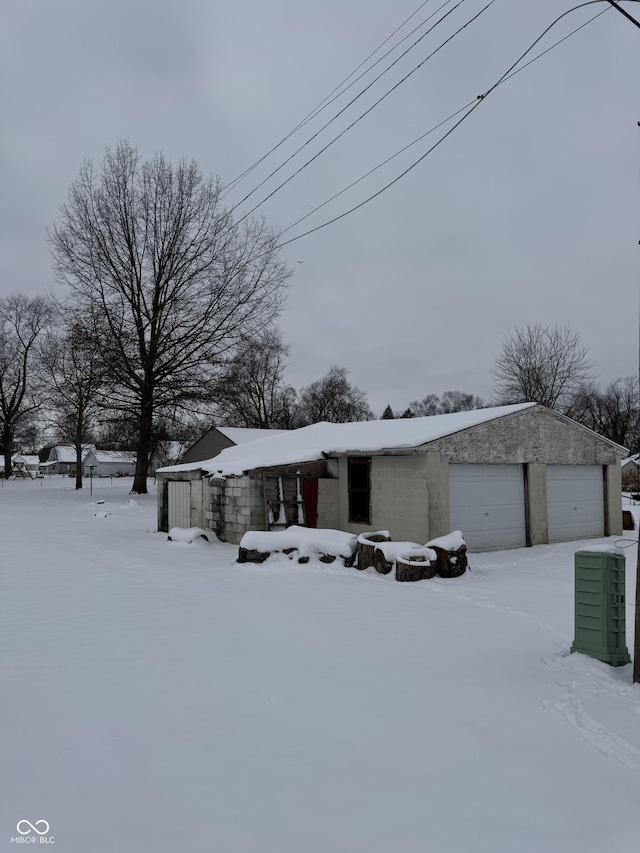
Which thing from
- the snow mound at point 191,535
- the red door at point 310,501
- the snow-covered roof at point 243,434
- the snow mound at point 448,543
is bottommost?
the snow mound at point 191,535

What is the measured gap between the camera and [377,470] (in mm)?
13742

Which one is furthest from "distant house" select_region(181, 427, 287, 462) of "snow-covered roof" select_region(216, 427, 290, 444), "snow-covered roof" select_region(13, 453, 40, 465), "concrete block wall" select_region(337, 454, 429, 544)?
"snow-covered roof" select_region(13, 453, 40, 465)

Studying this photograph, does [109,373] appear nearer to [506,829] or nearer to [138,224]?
[138,224]

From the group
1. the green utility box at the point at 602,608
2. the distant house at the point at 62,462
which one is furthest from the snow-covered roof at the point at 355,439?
the distant house at the point at 62,462

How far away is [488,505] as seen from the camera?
13.9m

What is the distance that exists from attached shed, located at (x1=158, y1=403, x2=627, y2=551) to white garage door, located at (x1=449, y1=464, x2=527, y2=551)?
0.02 m

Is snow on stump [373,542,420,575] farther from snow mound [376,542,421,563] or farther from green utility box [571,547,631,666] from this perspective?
green utility box [571,547,631,666]

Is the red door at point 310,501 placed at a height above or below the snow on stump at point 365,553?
above

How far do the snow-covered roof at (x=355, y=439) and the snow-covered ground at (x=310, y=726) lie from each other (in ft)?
17.8

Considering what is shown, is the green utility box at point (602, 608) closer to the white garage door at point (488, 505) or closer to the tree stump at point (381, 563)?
the tree stump at point (381, 563)

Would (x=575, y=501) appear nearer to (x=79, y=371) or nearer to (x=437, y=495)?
(x=437, y=495)

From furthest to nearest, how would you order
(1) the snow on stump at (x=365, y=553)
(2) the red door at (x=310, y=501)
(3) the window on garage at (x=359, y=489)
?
(2) the red door at (x=310, y=501)
(3) the window on garage at (x=359, y=489)
(1) the snow on stump at (x=365, y=553)

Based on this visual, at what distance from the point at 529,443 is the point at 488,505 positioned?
220 cm

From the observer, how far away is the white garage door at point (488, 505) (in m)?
13.3
